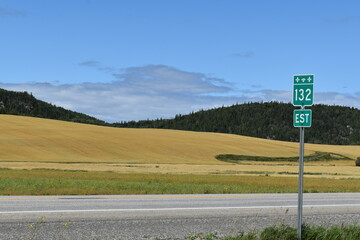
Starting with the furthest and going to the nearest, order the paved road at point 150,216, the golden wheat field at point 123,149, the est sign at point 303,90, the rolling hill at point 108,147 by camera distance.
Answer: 1. the rolling hill at point 108,147
2. the golden wheat field at point 123,149
3. the paved road at point 150,216
4. the est sign at point 303,90

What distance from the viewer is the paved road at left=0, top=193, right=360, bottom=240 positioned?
12.4 m

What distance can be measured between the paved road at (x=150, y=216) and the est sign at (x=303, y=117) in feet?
10.6

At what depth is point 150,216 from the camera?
49.2 feet

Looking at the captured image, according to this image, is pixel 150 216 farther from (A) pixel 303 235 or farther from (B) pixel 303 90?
(B) pixel 303 90

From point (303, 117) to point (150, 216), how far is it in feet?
21.3

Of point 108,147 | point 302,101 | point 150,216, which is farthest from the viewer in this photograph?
point 108,147

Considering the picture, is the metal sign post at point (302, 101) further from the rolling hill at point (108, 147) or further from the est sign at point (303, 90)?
the rolling hill at point (108, 147)

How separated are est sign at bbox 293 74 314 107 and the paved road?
3.41 meters

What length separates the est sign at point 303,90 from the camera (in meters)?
10.2

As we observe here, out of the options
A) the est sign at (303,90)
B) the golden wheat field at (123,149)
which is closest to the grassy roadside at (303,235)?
the est sign at (303,90)

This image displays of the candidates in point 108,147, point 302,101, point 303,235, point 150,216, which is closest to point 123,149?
point 108,147

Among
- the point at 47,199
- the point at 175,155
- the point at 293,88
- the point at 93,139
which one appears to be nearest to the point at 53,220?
the point at 47,199

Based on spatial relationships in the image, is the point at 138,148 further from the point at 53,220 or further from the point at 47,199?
the point at 53,220

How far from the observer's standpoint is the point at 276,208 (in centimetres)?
1755
